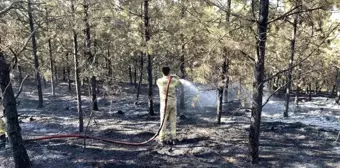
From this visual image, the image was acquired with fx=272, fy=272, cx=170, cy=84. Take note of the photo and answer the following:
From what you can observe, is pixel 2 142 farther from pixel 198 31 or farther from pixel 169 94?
pixel 198 31

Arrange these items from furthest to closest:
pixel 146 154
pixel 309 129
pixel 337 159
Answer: pixel 309 129 → pixel 146 154 → pixel 337 159

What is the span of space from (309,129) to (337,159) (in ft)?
12.5

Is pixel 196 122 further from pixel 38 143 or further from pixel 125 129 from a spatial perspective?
pixel 38 143

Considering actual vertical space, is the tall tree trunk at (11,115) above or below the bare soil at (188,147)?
above

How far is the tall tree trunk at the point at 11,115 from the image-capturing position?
663 cm

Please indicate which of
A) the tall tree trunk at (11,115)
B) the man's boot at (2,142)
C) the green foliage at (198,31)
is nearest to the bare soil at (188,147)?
the man's boot at (2,142)

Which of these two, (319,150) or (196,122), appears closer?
(319,150)

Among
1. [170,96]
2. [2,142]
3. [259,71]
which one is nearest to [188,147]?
[170,96]

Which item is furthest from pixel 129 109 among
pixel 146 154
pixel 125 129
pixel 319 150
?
pixel 319 150

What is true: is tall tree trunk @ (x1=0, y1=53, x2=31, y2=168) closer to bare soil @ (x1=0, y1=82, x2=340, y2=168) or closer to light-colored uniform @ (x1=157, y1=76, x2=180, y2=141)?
bare soil @ (x1=0, y1=82, x2=340, y2=168)

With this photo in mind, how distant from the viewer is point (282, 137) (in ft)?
33.6

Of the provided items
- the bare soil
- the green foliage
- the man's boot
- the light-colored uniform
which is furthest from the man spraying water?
the man's boot

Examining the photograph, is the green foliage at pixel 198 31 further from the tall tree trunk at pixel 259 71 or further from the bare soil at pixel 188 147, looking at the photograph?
the bare soil at pixel 188 147

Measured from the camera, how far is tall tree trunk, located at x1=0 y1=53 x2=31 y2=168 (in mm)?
6629
